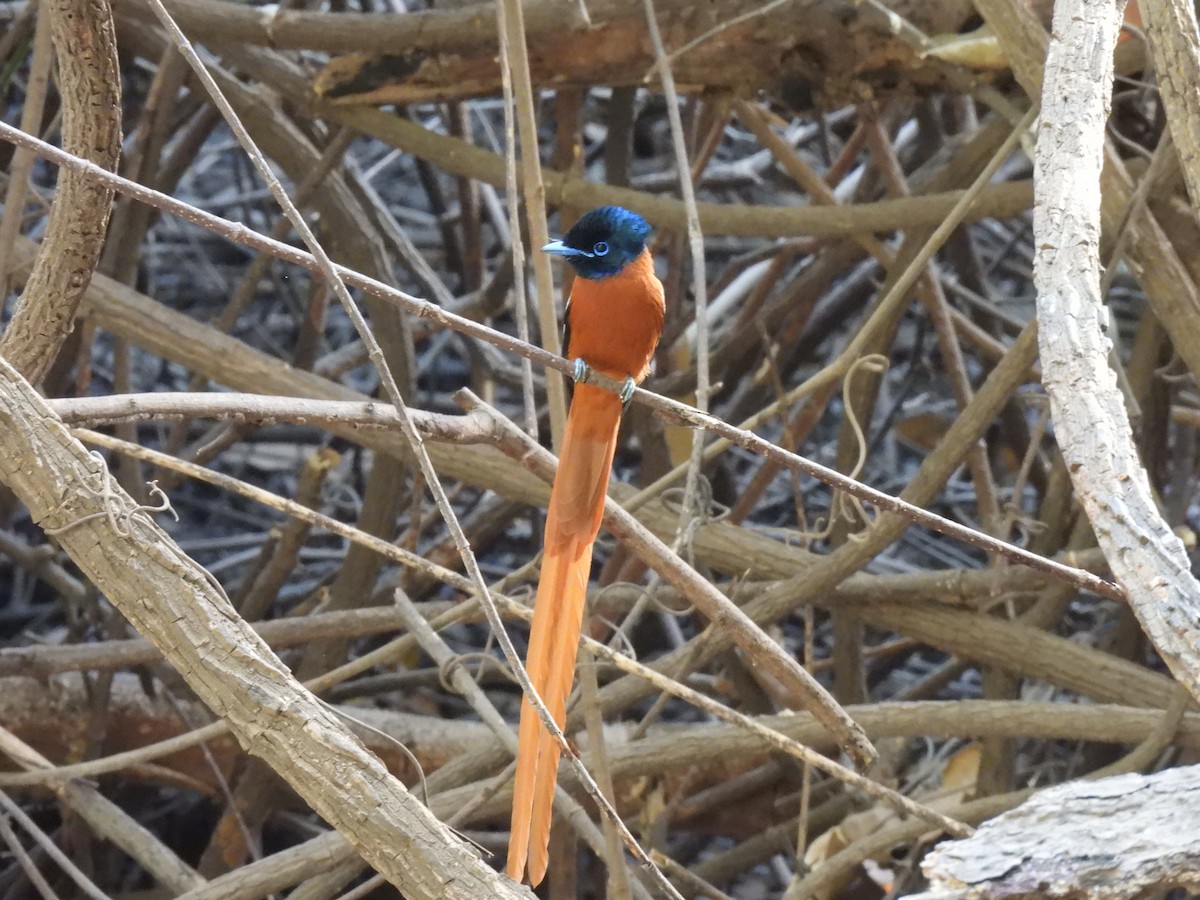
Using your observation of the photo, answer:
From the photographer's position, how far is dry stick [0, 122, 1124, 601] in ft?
3.74

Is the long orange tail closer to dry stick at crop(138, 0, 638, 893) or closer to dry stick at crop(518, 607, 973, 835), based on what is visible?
dry stick at crop(518, 607, 973, 835)

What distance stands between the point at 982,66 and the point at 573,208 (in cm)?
90

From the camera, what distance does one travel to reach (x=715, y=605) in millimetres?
1840

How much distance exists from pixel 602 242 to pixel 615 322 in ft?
0.43

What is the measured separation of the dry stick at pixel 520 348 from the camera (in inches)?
44.9

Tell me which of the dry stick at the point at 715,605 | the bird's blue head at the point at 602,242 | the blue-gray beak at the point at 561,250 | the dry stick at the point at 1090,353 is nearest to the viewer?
the dry stick at the point at 1090,353

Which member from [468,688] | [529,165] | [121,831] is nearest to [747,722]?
[468,688]

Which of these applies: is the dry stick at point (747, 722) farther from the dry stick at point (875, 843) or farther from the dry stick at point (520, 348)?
the dry stick at point (520, 348)

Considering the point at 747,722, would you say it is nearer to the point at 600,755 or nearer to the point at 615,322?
the point at 600,755

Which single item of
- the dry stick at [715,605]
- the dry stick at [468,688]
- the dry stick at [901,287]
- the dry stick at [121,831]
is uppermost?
the dry stick at [901,287]

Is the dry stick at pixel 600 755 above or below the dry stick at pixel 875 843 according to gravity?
above

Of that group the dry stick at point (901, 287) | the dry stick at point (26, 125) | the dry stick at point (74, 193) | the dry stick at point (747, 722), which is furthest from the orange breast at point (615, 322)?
the dry stick at point (26, 125)

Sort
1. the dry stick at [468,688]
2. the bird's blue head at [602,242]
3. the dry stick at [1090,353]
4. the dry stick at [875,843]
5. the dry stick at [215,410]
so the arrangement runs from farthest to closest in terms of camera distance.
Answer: the dry stick at [875,843] < the dry stick at [468,688] < the bird's blue head at [602,242] < the dry stick at [215,410] < the dry stick at [1090,353]

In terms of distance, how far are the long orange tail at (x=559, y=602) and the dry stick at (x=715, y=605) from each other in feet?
0.13
